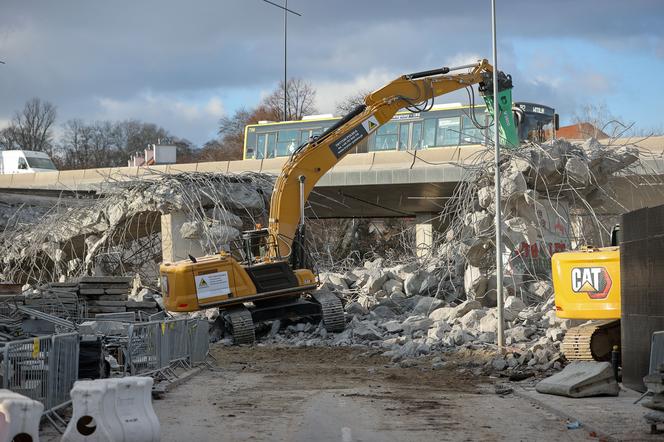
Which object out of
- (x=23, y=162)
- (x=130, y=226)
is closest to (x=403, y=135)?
(x=130, y=226)

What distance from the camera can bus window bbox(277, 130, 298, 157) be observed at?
42.3 metres

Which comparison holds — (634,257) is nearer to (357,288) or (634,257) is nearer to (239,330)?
(239,330)

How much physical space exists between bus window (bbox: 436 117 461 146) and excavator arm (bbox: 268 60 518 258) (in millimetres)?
12913

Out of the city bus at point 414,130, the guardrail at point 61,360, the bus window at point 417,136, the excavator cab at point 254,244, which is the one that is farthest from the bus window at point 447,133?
the guardrail at point 61,360

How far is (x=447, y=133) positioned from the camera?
1497 inches

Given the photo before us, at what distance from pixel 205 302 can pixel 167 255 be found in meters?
9.89

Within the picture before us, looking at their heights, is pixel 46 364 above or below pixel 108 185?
below

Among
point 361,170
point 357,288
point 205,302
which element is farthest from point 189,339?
point 361,170

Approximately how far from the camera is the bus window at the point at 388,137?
39781mm

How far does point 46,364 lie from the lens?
35.3 ft

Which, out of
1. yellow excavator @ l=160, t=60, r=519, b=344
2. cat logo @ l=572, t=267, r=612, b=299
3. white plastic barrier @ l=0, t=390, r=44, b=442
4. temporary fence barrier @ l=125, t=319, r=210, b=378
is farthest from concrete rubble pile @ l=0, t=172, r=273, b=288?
white plastic barrier @ l=0, t=390, r=44, b=442

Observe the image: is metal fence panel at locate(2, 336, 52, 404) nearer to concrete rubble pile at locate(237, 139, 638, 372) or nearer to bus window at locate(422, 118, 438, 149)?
concrete rubble pile at locate(237, 139, 638, 372)

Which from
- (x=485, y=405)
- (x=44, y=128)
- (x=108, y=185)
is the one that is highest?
(x=44, y=128)

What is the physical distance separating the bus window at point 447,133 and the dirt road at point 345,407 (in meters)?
20.5
